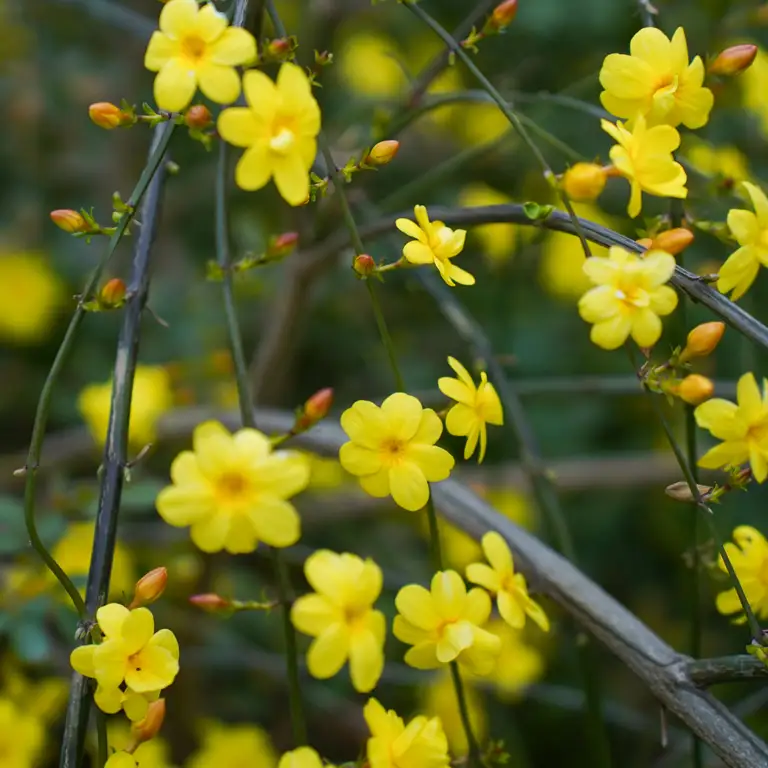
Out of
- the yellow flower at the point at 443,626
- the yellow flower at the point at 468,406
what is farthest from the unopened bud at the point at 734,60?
the yellow flower at the point at 443,626

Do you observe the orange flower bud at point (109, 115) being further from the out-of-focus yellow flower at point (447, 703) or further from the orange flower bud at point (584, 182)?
the out-of-focus yellow flower at point (447, 703)

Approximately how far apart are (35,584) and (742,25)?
1.41 m

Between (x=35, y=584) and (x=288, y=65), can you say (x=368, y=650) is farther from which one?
(x=35, y=584)

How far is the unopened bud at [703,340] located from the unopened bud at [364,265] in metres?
0.25

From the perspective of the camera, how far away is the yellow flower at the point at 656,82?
2.24ft

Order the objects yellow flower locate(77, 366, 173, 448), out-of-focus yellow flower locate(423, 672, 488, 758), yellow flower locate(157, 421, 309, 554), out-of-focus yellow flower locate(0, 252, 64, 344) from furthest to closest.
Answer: out-of-focus yellow flower locate(0, 252, 64, 344), out-of-focus yellow flower locate(423, 672, 488, 758), yellow flower locate(77, 366, 173, 448), yellow flower locate(157, 421, 309, 554)

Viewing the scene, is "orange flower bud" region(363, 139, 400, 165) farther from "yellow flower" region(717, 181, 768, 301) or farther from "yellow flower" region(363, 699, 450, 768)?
"yellow flower" region(363, 699, 450, 768)

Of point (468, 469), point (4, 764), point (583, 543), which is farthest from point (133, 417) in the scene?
point (583, 543)

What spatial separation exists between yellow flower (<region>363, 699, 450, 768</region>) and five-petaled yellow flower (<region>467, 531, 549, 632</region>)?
11 cm

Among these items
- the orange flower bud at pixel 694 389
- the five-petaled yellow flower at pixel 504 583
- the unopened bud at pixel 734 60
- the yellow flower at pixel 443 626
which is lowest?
the five-petaled yellow flower at pixel 504 583

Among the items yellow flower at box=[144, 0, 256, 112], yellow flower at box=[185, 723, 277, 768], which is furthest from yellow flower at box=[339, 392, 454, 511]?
yellow flower at box=[185, 723, 277, 768]

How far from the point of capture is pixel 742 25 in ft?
5.03

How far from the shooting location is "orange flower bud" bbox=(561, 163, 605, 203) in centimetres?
67

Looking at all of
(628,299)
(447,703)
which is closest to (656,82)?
(628,299)
